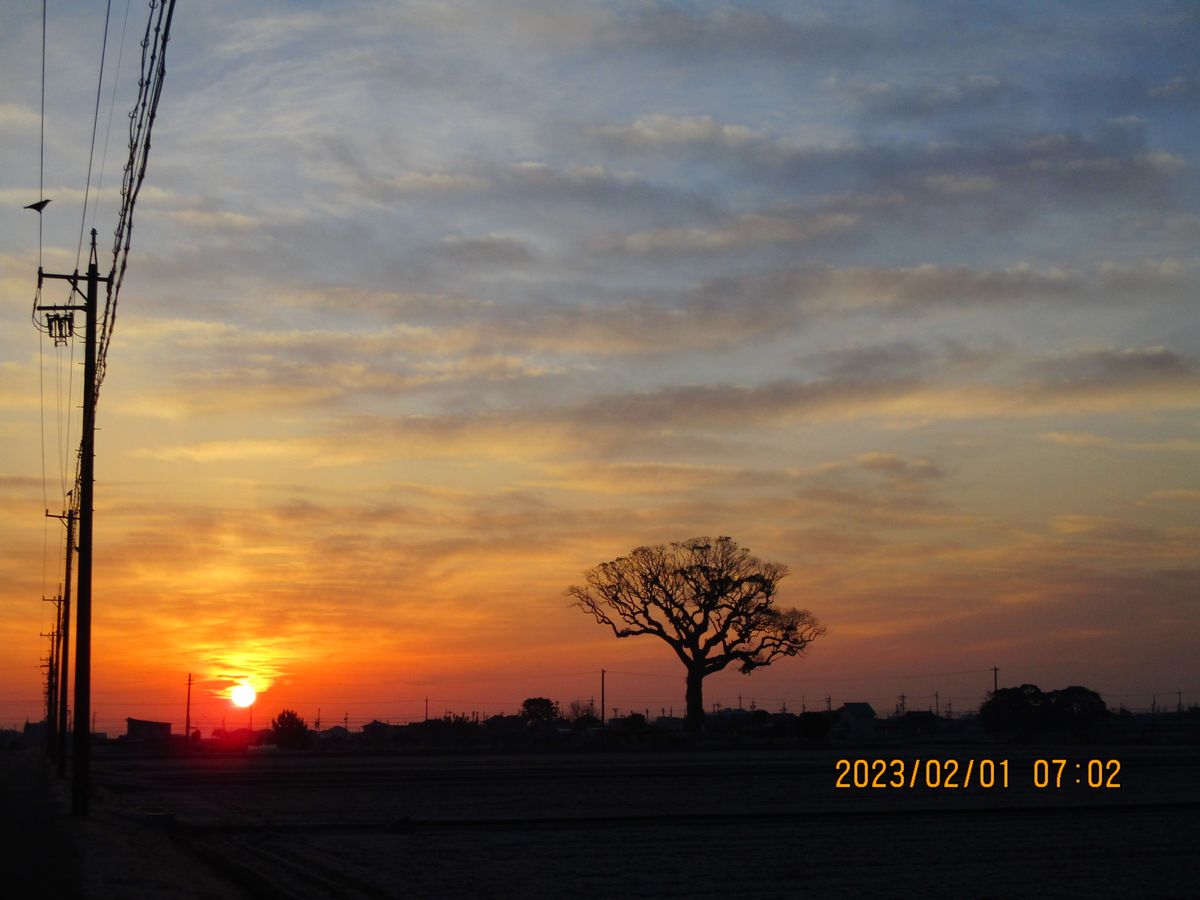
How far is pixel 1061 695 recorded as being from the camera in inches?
5335

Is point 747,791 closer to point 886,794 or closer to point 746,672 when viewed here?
point 886,794

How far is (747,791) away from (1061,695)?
11036cm

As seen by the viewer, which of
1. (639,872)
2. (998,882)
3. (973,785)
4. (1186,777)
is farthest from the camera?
(1186,777)

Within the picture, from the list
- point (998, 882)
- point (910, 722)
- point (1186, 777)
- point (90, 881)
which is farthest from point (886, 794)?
point (910, 722)

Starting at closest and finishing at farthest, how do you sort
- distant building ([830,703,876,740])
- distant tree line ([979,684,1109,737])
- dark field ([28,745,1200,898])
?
dark field ([28,745,1200,898]) < distant building ([830,703,876,740]) < distant tree line ([979,684,1109,737])

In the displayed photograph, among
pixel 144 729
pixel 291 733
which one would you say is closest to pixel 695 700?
pixel 291 733

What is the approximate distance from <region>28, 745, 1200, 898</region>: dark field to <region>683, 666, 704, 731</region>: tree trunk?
48972 millimetres

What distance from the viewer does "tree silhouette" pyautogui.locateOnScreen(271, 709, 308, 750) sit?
107m

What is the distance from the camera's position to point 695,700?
89.1 metres

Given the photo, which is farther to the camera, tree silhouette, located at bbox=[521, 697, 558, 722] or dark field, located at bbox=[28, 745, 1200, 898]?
tree silhouette, located at bbox=[521, 697, 558, 722]
